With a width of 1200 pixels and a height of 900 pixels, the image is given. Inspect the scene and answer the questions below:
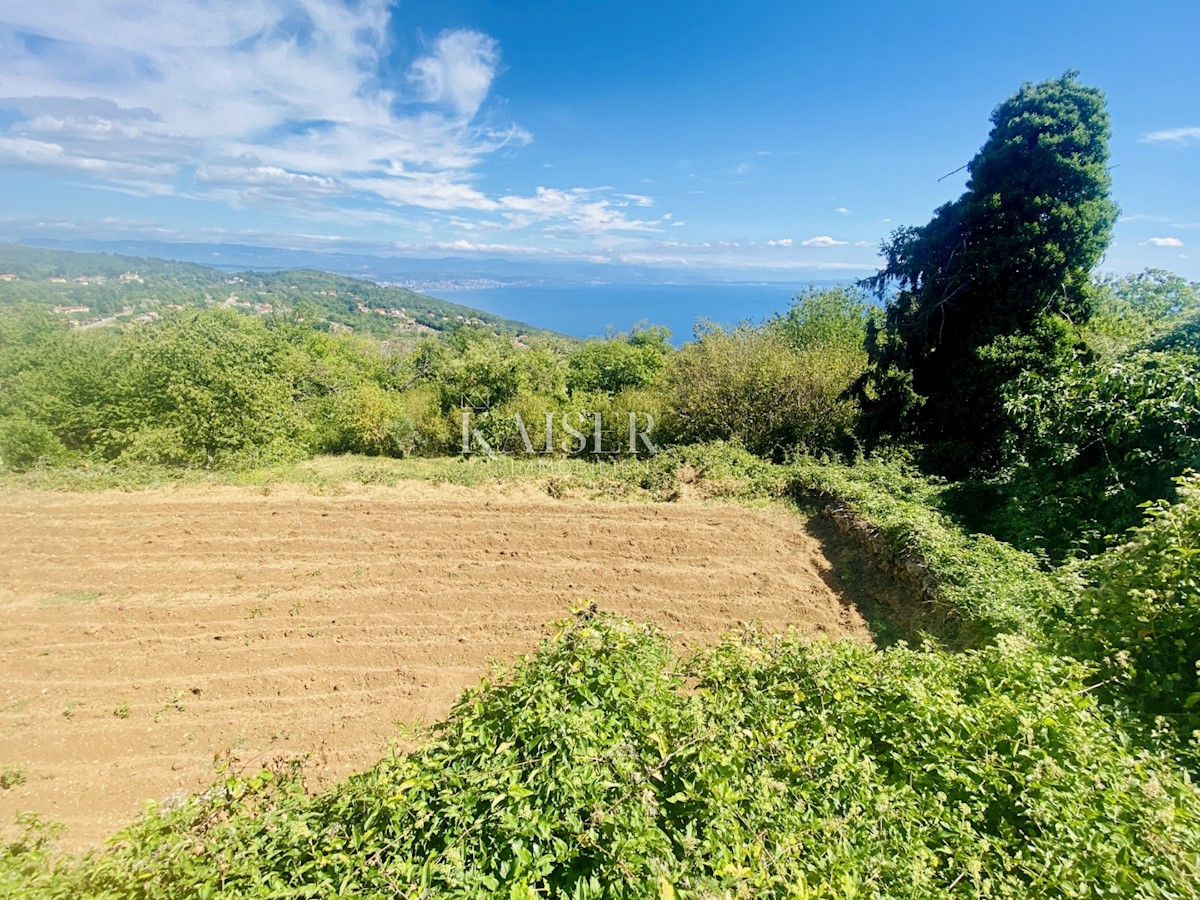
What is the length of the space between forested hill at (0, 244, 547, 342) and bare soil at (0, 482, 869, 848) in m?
13.4

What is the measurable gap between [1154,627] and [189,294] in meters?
75.1

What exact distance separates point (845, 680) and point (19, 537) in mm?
13292

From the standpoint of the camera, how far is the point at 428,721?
205 inches

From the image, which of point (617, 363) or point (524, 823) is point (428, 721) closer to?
point (524, 823)

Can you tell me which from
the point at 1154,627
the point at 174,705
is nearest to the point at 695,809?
the point at 1154,627

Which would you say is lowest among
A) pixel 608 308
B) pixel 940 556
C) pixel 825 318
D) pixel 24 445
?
pixel 608 308

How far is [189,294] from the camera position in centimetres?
5631

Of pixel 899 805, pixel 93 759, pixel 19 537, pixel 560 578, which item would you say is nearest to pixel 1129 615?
pixel 899 805

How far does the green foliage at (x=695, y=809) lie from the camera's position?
1.66 meters

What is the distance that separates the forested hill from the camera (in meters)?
35.8

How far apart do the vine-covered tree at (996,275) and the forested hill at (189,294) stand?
907 inches

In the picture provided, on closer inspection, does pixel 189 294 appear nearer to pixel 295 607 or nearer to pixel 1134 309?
pixel 295 607

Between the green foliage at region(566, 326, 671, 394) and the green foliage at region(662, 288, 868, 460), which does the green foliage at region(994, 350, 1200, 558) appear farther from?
the green foliage at region(566, 326, 671, 394)

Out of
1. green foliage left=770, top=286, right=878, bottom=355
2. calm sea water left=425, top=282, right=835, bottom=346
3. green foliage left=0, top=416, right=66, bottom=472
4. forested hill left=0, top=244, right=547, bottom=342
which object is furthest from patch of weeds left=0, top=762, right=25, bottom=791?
calm sea water left=425, top=282, right=835, bottom=346
